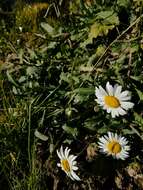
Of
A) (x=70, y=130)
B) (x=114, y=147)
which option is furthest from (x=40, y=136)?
(x=114, y=147)

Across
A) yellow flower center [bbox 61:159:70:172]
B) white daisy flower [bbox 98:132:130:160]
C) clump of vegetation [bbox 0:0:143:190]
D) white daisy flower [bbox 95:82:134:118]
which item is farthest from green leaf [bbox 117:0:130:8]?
yellow flower center [bbox 61:159:70:172]

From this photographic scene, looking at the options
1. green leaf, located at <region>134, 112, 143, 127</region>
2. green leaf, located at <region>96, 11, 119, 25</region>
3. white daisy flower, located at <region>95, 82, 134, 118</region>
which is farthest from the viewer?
green leaf, located at <region>96, 11, 119, 25</region>

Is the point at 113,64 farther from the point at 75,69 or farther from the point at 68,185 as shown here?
the point at 68,185

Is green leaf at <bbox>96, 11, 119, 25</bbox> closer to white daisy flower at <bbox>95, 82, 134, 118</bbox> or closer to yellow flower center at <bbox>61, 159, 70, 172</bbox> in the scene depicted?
white daisy flower at <bbox>95, 82, 134, 118</bbox>

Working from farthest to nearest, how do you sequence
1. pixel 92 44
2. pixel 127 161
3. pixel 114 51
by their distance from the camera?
pixel 92 44, pixel 114 51, pixel 127 161

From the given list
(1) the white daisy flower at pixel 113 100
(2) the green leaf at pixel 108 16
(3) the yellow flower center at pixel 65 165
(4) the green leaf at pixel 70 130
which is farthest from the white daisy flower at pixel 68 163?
(2) the green leaf at pixel 108 16

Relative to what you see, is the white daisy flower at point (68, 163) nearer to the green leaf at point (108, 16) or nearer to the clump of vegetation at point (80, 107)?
the clump of vegetation at point (80, 107)

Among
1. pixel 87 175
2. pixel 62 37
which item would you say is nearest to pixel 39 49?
pixel 62 37

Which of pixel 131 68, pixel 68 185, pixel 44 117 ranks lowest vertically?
pixel 68 185
